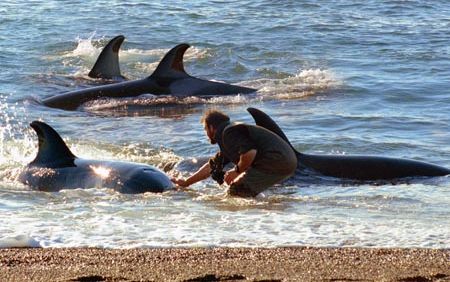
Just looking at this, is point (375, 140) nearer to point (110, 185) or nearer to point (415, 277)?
point (110, 185)

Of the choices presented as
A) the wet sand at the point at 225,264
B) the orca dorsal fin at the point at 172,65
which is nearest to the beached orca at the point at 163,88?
the orca dorsal fin at the point at 172,65

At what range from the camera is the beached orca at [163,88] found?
762 inches

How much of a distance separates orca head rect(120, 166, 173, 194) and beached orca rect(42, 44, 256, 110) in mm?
7668

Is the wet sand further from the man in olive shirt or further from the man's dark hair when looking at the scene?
the man's dark hair

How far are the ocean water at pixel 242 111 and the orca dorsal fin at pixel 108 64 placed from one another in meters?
0.28

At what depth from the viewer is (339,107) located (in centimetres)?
1866

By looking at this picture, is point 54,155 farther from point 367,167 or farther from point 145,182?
point 367,167

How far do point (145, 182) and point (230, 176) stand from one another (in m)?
0.86

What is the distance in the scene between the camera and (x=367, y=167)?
12852 mm

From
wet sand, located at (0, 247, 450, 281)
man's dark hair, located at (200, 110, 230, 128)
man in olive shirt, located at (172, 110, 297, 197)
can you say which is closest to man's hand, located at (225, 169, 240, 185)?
man in olive shirt, located at (172, 110, 297, 197)

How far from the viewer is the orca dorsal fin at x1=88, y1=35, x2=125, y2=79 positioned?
21375 mm

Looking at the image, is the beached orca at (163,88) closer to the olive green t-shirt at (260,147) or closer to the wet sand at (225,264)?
the olive green t-shirt at (260,147)

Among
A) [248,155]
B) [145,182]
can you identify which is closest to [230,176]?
[248,155]

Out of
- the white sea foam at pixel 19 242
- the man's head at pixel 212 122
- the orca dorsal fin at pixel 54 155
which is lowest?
the orca dorsal fin at pixel 54 155
